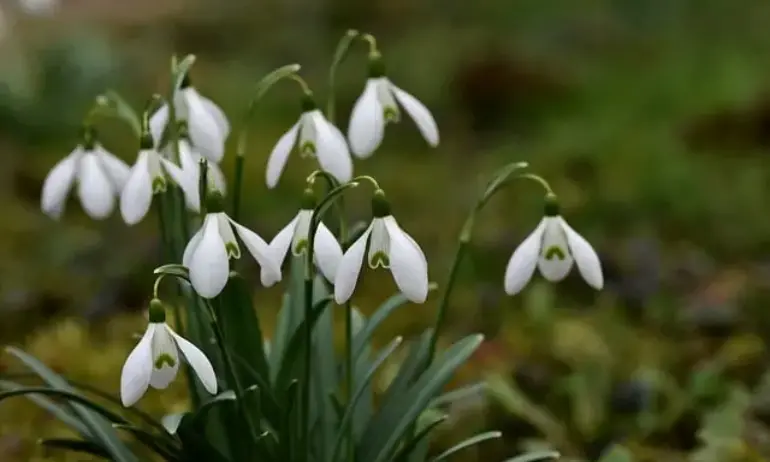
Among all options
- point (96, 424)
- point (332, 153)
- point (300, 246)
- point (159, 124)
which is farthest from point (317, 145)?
point (96, 424)

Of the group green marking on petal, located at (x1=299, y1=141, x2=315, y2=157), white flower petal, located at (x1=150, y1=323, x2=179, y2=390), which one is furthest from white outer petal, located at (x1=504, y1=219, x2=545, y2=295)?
white flower petal, located at (x1=150, y1=323, x2=179, y2=390)

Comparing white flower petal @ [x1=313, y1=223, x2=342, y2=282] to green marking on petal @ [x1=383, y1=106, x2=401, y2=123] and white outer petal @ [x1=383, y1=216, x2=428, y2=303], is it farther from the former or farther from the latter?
green marking on petal @ [x1=383, y1=106, x2=401, y2=123]

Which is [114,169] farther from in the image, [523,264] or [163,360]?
[523,264]

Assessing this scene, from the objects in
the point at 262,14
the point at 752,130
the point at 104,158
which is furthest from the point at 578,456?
the point at 262,14

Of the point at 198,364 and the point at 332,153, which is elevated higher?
the point at 332,153

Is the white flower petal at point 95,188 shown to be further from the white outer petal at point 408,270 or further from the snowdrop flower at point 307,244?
the white outer petal at point 408,270
